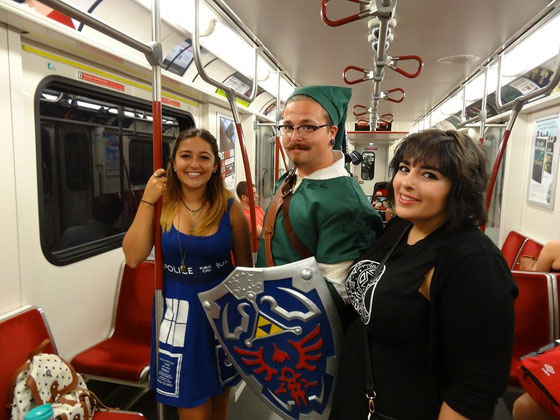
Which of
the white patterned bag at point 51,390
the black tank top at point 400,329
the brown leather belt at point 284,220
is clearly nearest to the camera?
the black tank top at point 400,329

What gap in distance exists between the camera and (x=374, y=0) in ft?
5.81

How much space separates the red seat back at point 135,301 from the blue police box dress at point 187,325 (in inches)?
47.3

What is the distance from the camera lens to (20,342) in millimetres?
2002

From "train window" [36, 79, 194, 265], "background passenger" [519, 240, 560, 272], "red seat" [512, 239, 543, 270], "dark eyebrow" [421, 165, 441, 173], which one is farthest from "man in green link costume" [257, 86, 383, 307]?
"red seat" [512, 239, 543, 270]

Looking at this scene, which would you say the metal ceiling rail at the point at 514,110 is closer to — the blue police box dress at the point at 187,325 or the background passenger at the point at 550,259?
the background passenger at the point at 550,259

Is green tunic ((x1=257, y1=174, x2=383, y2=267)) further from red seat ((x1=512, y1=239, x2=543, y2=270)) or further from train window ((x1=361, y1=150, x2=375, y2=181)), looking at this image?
train window ((x1=361, y1=150, x2=375, y2=181))

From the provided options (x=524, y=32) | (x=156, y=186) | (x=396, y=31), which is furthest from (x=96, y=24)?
(x=524, y=32)

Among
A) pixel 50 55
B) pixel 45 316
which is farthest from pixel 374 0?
pixel 45 316

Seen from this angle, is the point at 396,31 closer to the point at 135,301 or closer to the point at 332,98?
the point at 332,98

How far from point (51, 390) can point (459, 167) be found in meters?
2.18

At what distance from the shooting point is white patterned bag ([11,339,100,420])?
5.82 feet

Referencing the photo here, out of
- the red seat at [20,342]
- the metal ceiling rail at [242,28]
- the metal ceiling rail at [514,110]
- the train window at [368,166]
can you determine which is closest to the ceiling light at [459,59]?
the metal ceiling rail at [514,110]

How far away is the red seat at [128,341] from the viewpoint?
2398 mm

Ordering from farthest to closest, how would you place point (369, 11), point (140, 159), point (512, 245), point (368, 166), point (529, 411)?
1. point (368, 166)
2. point (512, 245)
3. point (140, 159)
4. point (529, 411)
5. point (369, 11)
